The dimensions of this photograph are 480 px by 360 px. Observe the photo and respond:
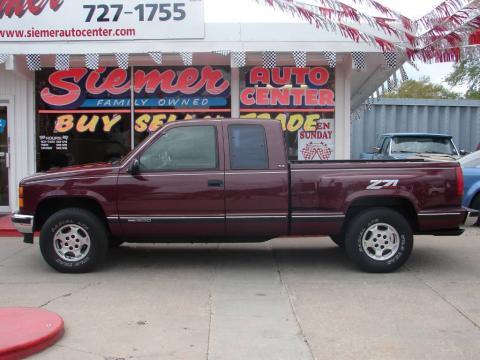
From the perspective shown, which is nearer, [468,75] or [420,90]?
[468,75]

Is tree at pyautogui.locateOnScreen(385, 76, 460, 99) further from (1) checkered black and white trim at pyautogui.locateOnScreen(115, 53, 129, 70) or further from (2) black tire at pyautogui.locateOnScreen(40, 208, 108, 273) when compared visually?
(2) black tire at pyautogui.locateOnScreen(40, 208, 108, 273)

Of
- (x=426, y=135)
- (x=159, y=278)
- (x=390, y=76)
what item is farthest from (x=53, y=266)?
(x=426, y=135)

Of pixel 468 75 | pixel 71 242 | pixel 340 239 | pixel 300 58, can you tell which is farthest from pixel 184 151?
pixel 468 75

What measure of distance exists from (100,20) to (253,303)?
6.68 meters

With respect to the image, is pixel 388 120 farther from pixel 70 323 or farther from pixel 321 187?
pixel 70 323

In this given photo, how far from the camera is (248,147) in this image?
681 centimetres

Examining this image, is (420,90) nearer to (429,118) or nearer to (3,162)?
A: (429,118)

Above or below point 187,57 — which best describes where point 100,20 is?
above

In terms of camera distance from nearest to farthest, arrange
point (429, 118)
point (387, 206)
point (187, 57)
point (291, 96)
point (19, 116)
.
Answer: point (387, 206), point (187, 57), point (291, 96), point (19, 116), point (429, 118)

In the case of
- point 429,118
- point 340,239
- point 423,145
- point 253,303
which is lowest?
point 253,303

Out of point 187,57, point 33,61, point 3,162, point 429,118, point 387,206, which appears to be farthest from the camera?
point 429,118

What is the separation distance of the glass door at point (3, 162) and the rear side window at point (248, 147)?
631 cm

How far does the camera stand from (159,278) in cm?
669

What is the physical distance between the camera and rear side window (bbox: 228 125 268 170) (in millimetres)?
6727
